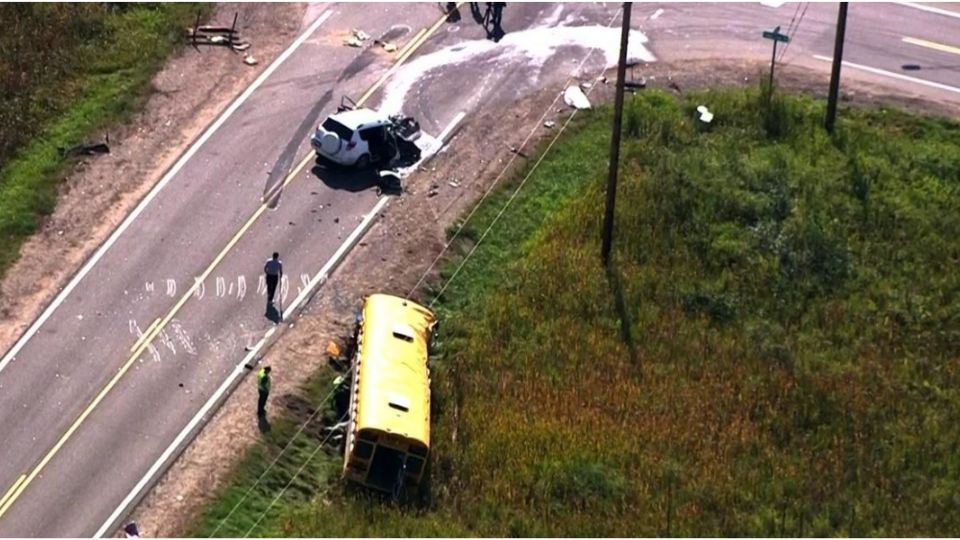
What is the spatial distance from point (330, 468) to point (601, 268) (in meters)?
9.19

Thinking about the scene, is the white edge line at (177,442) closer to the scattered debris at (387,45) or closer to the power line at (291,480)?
the power line at (291,480)

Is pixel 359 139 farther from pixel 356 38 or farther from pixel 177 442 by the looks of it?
pixel 177 442

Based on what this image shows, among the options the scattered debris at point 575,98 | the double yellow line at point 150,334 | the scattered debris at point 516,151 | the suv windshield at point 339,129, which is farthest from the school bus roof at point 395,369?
the scattered debris at point 575,98

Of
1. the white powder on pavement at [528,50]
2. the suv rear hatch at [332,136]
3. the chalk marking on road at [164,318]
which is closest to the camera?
the chalk marking on road at [164,318]

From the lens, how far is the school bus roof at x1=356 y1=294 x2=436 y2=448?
33250mm

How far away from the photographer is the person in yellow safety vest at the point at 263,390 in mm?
34719

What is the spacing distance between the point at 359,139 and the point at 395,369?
9477 mm

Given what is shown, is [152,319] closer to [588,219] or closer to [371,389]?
[371,389]

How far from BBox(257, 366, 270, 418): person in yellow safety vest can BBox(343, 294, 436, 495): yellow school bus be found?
5.97 feet

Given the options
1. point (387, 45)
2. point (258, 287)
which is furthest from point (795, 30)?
point (258, 287)

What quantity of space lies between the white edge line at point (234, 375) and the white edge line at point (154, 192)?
467 centimetres

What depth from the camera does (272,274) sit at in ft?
124

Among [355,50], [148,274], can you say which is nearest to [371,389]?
[148,274]

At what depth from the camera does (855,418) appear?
3612 centimetres
